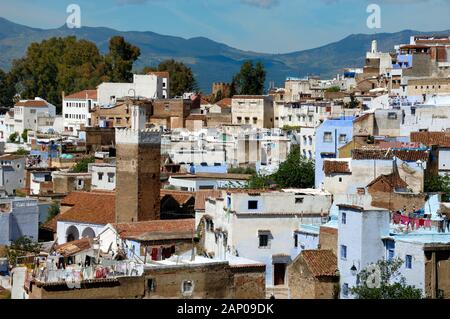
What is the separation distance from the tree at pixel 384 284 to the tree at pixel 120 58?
176 ft

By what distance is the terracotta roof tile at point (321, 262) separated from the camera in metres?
24.6

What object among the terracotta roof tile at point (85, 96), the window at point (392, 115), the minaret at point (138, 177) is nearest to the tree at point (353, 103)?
the window at point (392, 115)

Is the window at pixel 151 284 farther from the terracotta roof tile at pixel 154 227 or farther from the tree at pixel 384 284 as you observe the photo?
the terracotta roof tile at pixel 154 227

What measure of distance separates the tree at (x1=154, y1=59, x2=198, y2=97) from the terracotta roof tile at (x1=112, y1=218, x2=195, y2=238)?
36501 millimetres

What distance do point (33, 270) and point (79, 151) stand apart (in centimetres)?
2872

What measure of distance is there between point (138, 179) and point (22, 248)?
13.1 ft

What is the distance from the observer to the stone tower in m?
35.7

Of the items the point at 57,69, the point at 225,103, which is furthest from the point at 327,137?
the point at 57,69

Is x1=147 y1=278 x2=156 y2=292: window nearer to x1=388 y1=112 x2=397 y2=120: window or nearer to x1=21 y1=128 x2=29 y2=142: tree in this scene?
x1=388 y1=112 x2=397 y2=120: window

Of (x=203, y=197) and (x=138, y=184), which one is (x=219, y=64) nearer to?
(x=138, y=184)

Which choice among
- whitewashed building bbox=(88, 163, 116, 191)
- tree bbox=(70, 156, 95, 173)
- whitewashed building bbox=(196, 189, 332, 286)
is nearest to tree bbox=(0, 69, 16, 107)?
tree bbox=(70, 156, 95, 173)

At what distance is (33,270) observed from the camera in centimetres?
2441

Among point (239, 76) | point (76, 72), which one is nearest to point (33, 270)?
point (239, 76)
